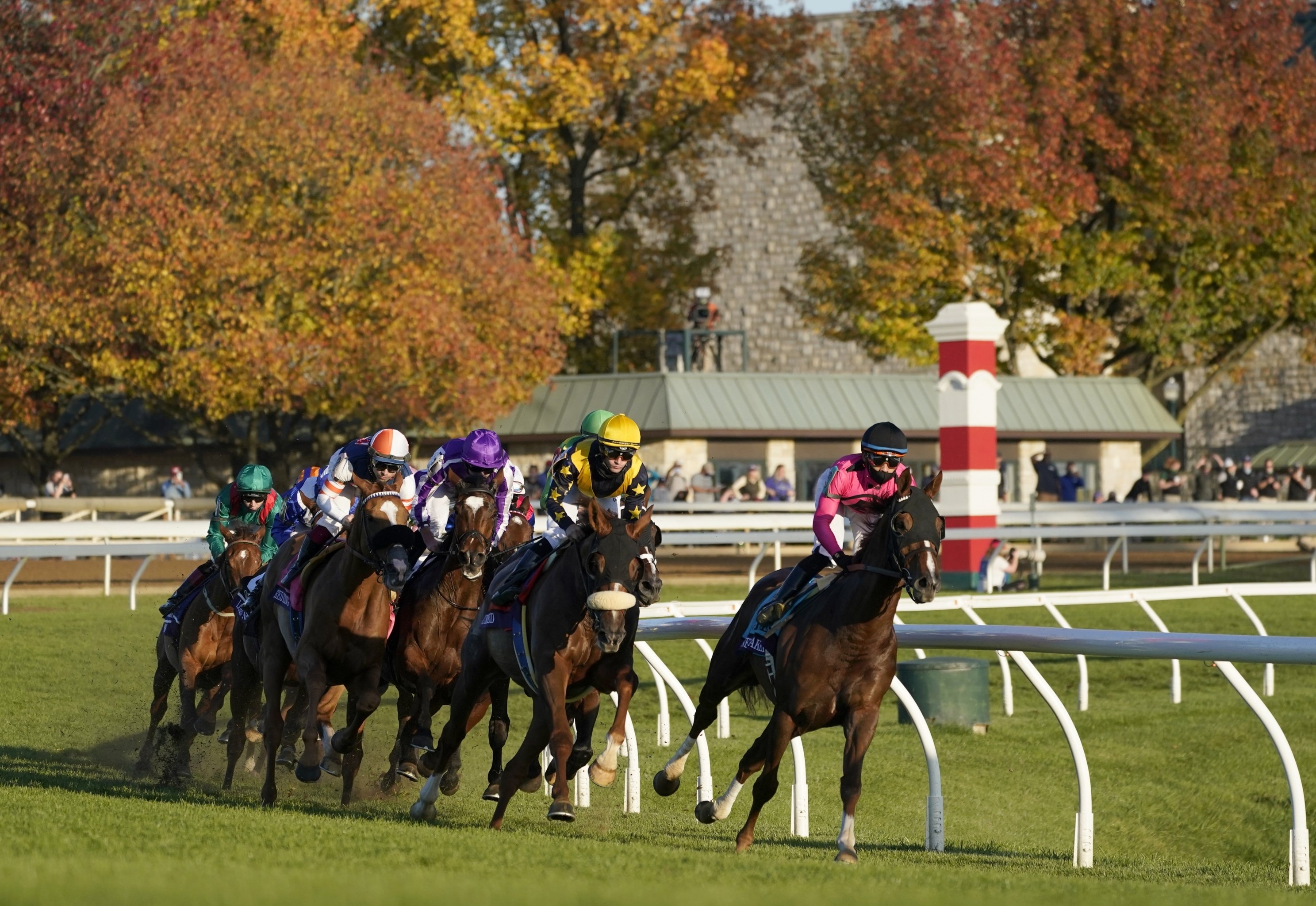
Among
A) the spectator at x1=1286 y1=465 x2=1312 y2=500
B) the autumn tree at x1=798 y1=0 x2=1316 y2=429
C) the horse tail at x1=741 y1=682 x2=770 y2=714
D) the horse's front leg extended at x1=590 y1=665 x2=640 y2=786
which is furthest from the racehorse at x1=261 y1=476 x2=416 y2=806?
the autumn tree at x1=798 y1=0 x2=1316 y2=429

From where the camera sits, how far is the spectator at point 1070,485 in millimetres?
25359

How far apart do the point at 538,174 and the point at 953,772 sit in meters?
22.9

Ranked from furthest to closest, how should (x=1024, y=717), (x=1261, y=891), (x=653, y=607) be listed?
(x=1024, y=717)
(x=653, y=607)
(x=1261, y=891)

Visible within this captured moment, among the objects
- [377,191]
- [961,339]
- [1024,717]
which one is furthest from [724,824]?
[377,191]

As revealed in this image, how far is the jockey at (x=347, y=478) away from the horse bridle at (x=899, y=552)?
2354mm

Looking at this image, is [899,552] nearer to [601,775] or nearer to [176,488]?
[601,775]

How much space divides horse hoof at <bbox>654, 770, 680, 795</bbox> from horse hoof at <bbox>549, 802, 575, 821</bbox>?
0.59 meters

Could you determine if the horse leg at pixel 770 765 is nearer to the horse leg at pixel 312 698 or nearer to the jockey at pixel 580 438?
the jockey at pixel 580 438

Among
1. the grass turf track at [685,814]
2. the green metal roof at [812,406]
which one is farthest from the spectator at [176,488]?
the grass turf track at [685,814]

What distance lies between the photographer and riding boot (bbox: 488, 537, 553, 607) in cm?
785

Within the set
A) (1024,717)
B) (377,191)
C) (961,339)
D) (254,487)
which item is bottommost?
(1024,717)

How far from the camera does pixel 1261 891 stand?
5945 mm

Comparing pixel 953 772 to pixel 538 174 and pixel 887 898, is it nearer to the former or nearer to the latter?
pixel 887 898

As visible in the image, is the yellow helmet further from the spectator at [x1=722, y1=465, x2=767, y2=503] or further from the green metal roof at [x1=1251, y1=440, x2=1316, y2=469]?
the green metal roof at [x1=1251, y1=440, x2=1316, y2=469]
